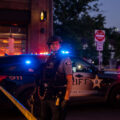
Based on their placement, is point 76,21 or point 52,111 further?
point 76,21

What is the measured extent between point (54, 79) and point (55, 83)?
0.05 m

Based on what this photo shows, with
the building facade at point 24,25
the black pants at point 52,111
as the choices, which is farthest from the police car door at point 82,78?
the building facade at point 24,25

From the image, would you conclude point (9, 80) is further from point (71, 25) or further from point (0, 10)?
point (71, 25)

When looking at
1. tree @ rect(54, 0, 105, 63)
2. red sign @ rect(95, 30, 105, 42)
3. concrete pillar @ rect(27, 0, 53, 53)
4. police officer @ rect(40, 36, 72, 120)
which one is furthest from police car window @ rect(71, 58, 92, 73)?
tree @ rect(54, 0, 105, 63)

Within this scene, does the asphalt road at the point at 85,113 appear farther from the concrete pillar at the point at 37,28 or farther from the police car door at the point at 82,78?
the concrete pillar at the point at 37,28

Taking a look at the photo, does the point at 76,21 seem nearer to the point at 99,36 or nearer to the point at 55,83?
the point at 99,36

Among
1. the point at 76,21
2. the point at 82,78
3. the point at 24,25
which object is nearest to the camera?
the point at 82,78

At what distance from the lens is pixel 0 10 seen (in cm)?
1597

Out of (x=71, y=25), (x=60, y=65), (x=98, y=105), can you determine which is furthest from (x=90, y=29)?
(x=60, y=65)

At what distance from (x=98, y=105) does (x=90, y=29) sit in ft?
60.4

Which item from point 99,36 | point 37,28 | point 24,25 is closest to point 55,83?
point 99,36

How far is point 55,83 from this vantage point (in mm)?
3469

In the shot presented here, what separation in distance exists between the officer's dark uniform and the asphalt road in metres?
2.91

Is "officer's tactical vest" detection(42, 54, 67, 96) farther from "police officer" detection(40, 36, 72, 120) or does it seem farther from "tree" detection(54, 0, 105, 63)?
"tree" detection(54, 0, 105, 63)
